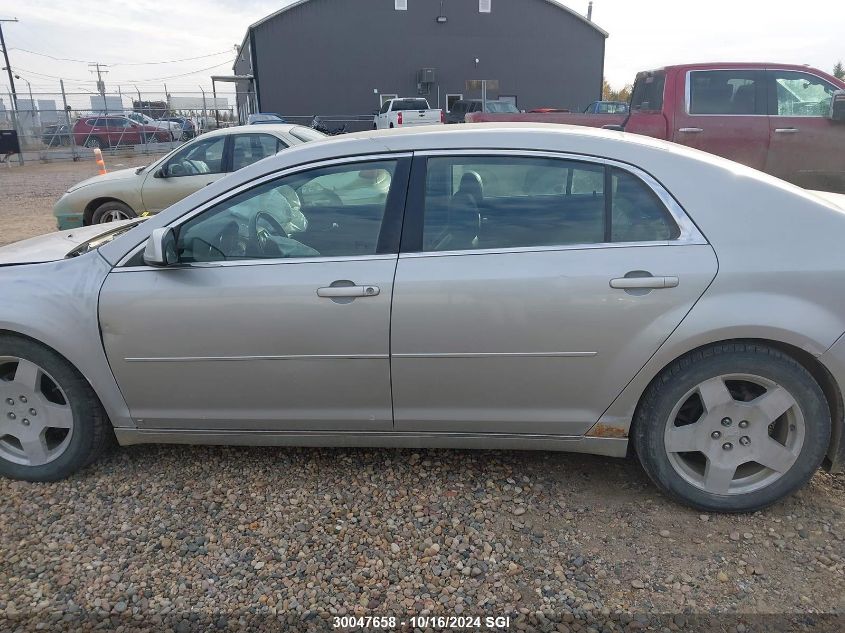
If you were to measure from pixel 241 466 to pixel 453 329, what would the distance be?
1459 mm

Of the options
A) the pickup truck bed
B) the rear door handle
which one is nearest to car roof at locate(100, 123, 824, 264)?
the rear door handle

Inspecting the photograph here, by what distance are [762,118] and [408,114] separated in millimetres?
19382

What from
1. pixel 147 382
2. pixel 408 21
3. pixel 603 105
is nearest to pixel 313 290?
pixel 147 382

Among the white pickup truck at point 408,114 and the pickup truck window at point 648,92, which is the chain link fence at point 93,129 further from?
the pickup truck window at point 648,92

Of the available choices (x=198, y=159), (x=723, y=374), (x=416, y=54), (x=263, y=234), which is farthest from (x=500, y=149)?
(x=416, y=54)

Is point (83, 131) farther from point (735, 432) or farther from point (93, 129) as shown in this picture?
point (735, 432)

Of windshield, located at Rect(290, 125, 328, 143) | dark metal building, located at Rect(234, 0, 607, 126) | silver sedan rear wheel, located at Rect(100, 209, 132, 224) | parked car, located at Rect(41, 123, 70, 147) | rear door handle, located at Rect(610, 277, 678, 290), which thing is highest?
dark metal building, located at Rect(234, 0, 607, 126)

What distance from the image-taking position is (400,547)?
263 centimetres

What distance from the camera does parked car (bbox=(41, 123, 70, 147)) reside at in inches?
1044

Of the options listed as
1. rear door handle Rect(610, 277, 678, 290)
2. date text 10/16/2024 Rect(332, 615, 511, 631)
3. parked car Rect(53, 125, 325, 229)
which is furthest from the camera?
parked car Rect(53, 125, 325, 229)

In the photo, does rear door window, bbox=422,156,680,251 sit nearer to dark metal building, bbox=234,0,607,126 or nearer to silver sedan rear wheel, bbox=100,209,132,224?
silver sedan rear wheel, bbox=100,209,132,224

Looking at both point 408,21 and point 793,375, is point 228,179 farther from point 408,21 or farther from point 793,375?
point 408,21

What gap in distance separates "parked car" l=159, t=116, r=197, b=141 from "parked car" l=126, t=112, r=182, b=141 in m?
0.10

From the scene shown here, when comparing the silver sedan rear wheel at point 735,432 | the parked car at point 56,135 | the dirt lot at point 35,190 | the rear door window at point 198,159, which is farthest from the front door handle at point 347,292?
the parked car at point 56,135
